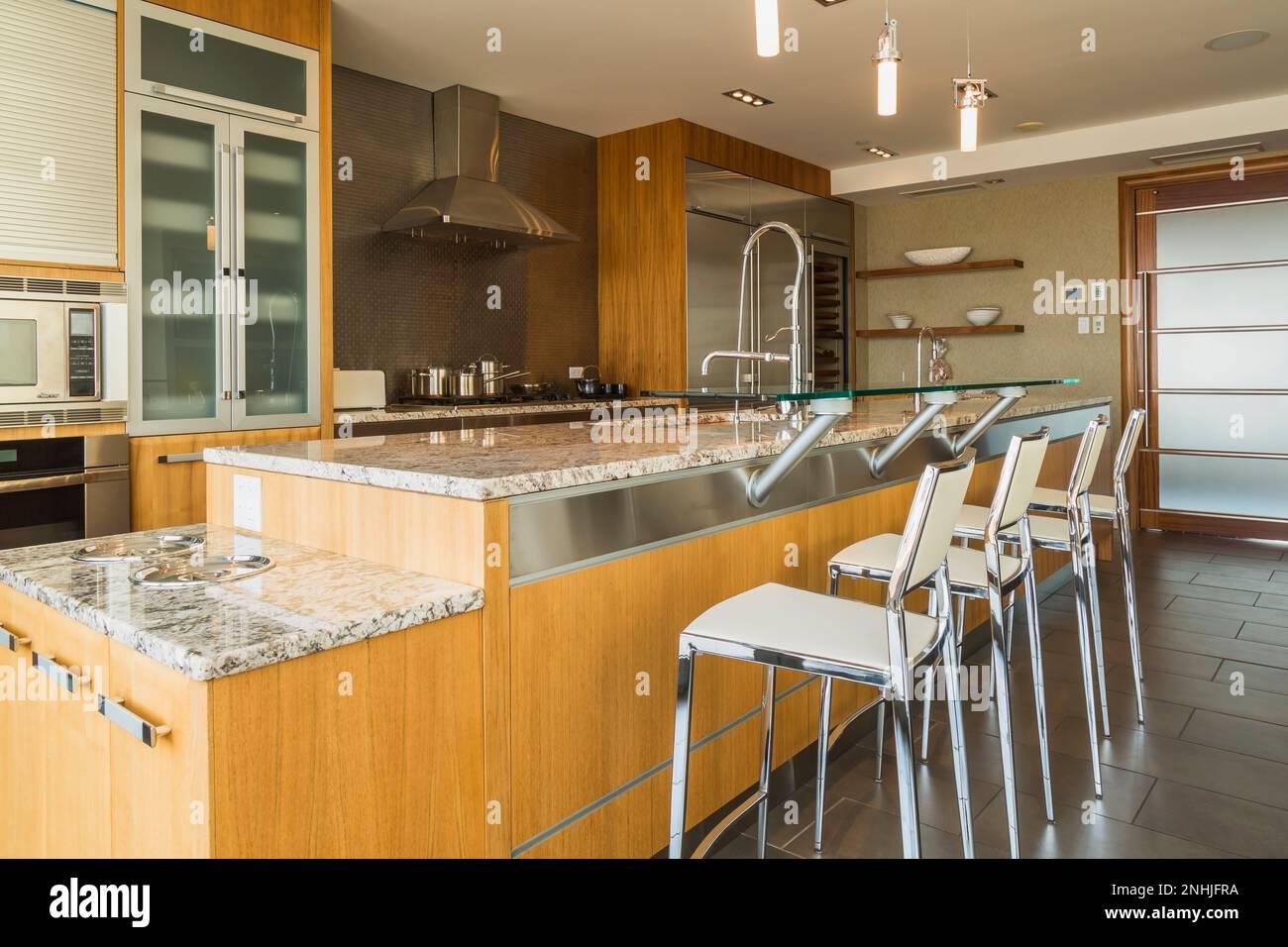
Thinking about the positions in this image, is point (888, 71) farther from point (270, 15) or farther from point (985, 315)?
point (985, 315)

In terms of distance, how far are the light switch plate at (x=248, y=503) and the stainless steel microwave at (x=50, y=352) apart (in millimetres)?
1558

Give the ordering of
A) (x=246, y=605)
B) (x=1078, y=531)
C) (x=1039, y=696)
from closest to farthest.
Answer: (x=246, y=605), (x=1039, y=696), (x=1078, y=531)

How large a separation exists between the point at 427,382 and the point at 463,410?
68cm

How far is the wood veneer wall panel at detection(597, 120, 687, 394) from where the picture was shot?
5.62m

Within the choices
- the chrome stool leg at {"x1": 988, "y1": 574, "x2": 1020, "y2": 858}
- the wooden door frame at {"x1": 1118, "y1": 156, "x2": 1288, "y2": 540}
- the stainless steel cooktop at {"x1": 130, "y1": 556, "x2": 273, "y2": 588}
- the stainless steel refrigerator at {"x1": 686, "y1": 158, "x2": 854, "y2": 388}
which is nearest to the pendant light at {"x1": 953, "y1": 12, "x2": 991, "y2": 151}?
the chrome stool leg at {"x1": 988, "y1": 574, "x2": 1020, "y2": 858}

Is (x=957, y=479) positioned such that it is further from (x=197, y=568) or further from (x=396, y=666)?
(x=197, y=568)

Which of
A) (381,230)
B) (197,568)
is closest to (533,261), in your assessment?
(381,230)

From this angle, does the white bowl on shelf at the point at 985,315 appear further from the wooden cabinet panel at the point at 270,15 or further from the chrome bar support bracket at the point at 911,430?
the wooden cabinet panel at the point at 270,15

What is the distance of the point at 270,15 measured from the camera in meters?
3.55

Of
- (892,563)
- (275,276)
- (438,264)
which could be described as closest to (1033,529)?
(892,563)

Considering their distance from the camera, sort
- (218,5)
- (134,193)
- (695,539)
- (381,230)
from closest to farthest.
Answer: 1. (695,539)
2. (134,193)
3. (218,5)
4. (381,230)

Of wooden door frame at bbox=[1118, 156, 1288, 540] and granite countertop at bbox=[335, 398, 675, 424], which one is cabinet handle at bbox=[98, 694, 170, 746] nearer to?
granite countertop at bbox=[335, 398, 675, 424]
